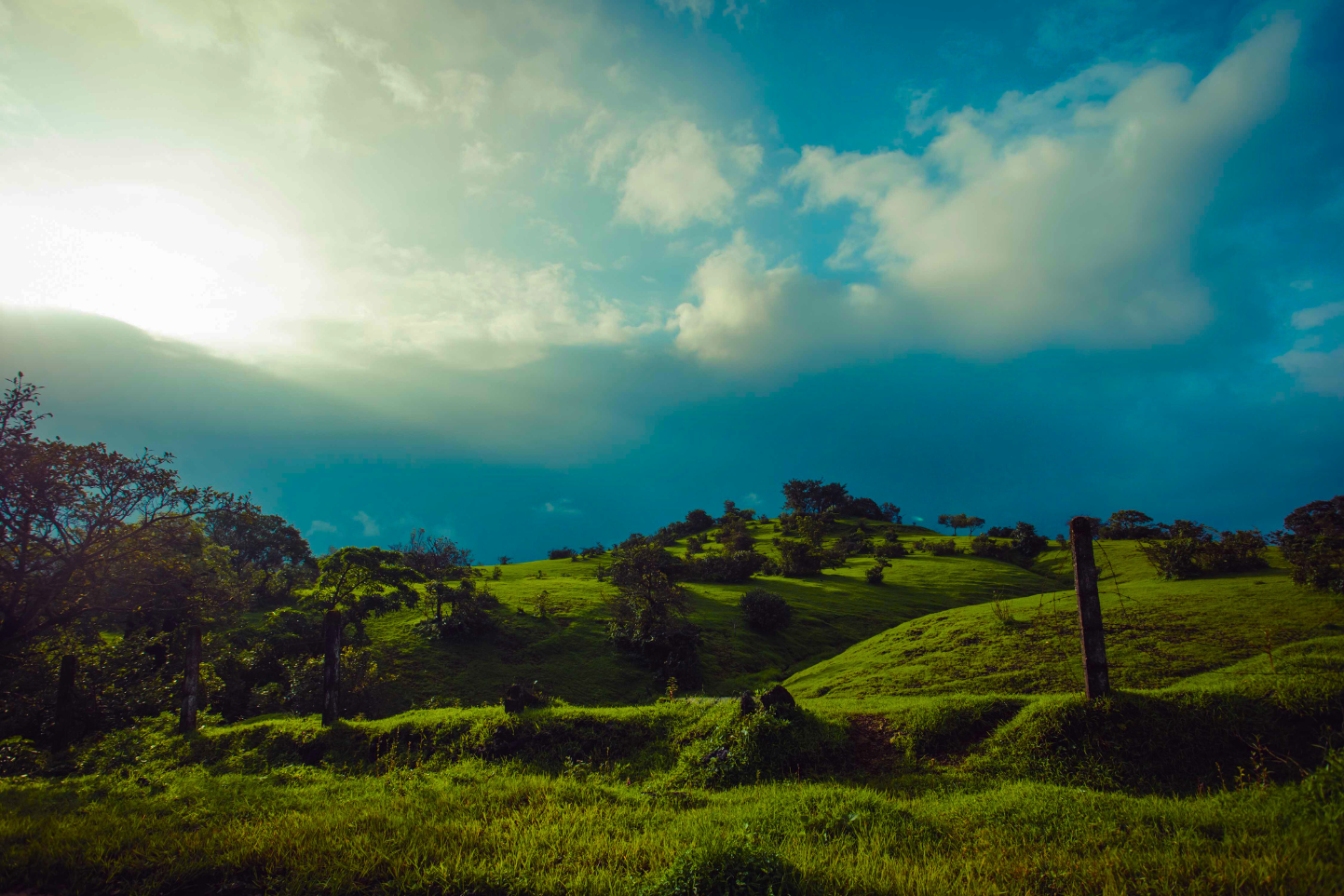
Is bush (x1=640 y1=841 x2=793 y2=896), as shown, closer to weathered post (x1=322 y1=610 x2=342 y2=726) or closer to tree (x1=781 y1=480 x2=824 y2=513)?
weathered post (x1=322 y1=610 x2=342 y2=726)

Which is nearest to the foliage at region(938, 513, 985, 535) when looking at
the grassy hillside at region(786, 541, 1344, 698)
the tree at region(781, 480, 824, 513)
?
the tree at region(781, 480, 824, 513)

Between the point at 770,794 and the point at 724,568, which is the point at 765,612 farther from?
the point at 770,794

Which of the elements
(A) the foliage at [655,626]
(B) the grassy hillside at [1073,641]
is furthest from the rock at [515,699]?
(A) the foliage at [655,626]

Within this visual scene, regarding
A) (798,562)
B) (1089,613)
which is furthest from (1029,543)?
(1089,613)

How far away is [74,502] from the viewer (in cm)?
1706

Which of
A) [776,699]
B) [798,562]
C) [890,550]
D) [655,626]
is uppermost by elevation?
[890,550]

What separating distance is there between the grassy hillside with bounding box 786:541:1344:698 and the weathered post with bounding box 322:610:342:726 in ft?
63.8

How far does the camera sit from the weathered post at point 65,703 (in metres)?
16.8

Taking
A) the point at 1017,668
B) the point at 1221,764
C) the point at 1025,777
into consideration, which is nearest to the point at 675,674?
the point at 1017,668

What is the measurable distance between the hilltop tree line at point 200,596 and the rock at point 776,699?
19472 millimetres

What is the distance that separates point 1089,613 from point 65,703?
31.4 metres

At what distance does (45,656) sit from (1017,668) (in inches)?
1456

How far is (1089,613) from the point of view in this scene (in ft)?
39.2

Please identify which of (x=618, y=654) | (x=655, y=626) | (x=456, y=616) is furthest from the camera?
(x=456, y=616)
